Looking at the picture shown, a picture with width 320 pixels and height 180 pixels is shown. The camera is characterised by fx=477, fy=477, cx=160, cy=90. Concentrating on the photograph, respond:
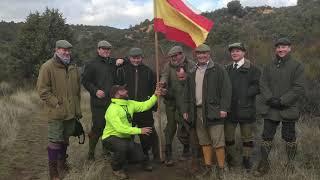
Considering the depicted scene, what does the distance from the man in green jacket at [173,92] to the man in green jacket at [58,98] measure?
4.99 feet

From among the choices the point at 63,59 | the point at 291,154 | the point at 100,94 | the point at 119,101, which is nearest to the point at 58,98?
the point at 63,59

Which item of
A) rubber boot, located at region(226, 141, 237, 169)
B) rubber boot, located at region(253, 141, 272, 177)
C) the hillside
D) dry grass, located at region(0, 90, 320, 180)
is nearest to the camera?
dry grass, located at region(0, 90, 320, 180)

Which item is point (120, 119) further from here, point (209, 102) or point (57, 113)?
point (209, 102)

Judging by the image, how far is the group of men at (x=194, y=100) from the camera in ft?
22.9

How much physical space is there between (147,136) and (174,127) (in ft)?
1.64

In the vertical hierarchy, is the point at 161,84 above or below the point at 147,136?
above

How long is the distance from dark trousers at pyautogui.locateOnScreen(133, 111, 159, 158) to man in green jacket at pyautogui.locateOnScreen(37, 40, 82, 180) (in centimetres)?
115

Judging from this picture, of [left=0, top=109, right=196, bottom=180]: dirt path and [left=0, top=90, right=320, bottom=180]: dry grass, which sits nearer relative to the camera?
[left=0, top=90, right=320, bottom=180]: dry grass

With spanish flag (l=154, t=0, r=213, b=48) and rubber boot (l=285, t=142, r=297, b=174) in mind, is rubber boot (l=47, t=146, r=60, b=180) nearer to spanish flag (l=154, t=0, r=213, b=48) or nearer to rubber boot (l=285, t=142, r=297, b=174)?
spanish flag (l=154, t=0, r=213, b=48)

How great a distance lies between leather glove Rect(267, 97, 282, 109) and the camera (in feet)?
22.5

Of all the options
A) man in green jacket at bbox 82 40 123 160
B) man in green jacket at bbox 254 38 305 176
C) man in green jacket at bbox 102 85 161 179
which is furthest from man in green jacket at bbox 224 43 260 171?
man in green jacket at bbox 82 40 123 160

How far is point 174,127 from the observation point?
8.22 metres

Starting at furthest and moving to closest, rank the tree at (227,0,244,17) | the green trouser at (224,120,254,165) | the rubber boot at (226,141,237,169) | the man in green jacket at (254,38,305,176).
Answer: the tree at (227,0,244,17)
the rubber boot at (226,141,237,169)
the green trouser at (224,120,254,165)
the man in green jacket at (254,38,305,176)

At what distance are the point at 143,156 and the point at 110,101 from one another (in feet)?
3.56
